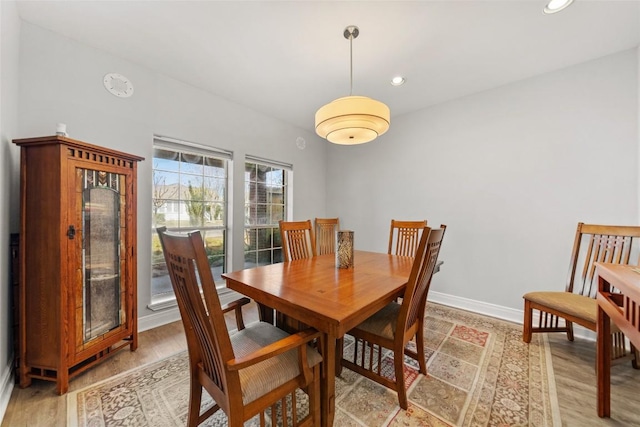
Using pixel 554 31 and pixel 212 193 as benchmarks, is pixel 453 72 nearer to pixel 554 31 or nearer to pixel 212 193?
pixel 554 31

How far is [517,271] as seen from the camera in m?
2.65

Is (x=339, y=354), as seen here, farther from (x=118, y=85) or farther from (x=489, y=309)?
(x=118, y=85)

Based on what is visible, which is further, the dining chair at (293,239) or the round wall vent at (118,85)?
the dining chair at (293,239)

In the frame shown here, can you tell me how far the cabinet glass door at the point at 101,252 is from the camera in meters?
1.73

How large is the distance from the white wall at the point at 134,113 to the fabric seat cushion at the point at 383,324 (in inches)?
82.5

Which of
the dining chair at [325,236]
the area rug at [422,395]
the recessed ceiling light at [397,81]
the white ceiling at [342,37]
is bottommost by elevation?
the area rug at [422,395]

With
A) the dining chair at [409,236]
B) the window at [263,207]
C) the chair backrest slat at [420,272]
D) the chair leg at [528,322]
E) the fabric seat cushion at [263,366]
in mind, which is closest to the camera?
the fabric seat cushion at [263,366]

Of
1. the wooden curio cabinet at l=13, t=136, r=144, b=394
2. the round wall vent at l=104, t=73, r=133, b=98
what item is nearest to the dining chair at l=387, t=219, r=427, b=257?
the wooden curio cabinet at l=13, t=136, r=144, b=394

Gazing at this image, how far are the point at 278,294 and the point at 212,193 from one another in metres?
→ 2.19

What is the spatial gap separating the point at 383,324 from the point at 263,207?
258 centimetres

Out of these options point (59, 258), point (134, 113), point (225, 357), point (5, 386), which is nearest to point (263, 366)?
point (225, 357)

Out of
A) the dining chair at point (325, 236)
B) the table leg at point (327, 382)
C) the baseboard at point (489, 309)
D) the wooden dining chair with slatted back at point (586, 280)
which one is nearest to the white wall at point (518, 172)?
the baseboard at point (489, 309)

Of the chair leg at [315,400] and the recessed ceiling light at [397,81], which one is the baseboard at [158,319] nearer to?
the chair leg at [315,400]

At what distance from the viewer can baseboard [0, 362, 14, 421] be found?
4.56ft
